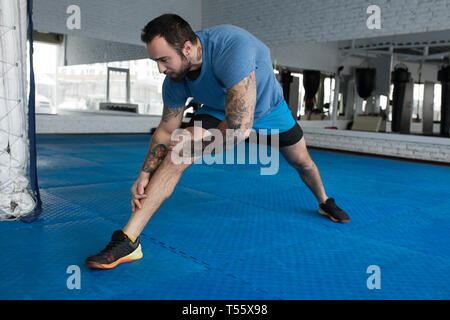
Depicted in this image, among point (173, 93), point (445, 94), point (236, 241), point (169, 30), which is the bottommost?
point (236, 241)

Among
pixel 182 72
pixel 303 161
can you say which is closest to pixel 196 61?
pixel 182 72

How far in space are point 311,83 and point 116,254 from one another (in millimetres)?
6808

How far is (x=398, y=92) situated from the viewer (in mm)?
7348

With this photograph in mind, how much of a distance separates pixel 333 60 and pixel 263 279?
676 cm

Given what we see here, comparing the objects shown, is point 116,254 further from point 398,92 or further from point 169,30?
point 398,92

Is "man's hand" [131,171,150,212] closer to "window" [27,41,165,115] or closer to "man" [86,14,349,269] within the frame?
"man" [86,14,349,269]

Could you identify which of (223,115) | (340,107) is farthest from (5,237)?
(340,107)

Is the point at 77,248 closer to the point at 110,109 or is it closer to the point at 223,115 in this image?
the point at 223,115

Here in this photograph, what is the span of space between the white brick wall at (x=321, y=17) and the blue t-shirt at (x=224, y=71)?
187 inches

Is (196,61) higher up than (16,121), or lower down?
higher up

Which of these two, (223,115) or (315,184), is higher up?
(223,115)

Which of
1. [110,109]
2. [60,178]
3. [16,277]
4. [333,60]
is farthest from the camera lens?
[110,109]

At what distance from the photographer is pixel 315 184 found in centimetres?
278
